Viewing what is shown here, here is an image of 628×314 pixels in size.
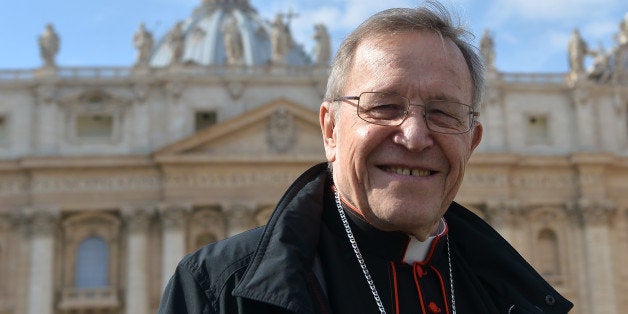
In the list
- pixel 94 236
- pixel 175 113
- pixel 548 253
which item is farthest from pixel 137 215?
pixel 548 253

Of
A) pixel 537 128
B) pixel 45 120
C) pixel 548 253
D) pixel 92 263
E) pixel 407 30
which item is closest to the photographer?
pixel 407 30

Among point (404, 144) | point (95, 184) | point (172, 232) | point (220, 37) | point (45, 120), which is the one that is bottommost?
point (404, 144)

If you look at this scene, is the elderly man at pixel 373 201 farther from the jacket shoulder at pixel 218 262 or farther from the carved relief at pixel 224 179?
the carved relief at pixel 224 179

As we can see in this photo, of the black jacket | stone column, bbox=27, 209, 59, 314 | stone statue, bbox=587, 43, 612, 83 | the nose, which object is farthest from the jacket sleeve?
stone statue, bbox=587, 43, 612, 83

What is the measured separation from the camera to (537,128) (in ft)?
112

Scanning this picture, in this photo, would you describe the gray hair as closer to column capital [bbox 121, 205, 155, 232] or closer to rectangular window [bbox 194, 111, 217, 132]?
column capital [bbox 121, 205, 155, 232]

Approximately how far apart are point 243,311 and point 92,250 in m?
30.1

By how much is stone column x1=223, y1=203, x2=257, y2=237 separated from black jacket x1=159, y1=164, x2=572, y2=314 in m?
27.8

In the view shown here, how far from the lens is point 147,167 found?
31562 mm

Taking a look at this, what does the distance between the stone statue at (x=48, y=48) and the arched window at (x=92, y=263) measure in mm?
7033

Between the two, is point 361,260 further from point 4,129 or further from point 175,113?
point 4,129

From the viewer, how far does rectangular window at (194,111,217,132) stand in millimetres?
32781

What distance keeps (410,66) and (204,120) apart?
30.5 metres

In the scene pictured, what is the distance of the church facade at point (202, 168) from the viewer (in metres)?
30.8
